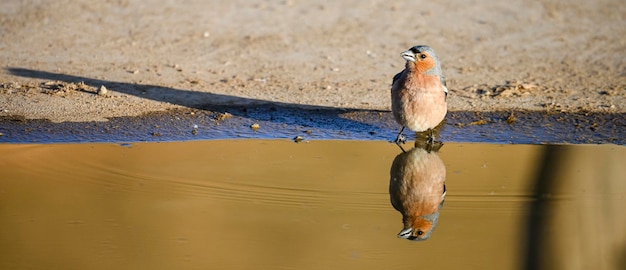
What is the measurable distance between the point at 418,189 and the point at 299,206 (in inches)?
38.8

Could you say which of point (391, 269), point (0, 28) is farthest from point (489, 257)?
point (0, 28)

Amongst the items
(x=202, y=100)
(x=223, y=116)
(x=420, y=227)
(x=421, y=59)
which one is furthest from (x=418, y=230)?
(x=202, y=100)

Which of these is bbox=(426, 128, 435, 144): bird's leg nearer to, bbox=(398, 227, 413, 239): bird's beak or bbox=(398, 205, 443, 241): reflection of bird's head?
bbox=(398, 205, 443, 241): reflection of bird's head

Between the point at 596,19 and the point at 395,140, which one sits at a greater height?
the point at 596,19

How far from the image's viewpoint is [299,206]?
20.5 ft

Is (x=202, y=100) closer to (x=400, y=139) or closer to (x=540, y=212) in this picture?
(x=400, y=139)

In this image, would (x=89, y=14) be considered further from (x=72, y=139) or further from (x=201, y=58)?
(x=72, y=139)

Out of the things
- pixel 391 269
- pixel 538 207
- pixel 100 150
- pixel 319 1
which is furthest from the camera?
pixel 319 1

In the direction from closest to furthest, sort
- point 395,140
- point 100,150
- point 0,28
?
1. point 100,150
2. point 395,140
3. point 0,28


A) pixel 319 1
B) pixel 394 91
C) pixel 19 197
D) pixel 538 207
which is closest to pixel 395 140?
pixel 394 91

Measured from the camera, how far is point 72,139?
7906 millimetres

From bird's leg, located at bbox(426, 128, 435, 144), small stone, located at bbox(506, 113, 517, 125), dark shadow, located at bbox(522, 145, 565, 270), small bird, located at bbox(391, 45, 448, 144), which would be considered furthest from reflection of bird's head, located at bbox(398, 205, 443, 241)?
small stone, located at bbox(506, 113, 517, 125)

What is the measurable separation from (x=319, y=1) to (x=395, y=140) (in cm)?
468

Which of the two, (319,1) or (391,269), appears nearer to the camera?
(391,269)
